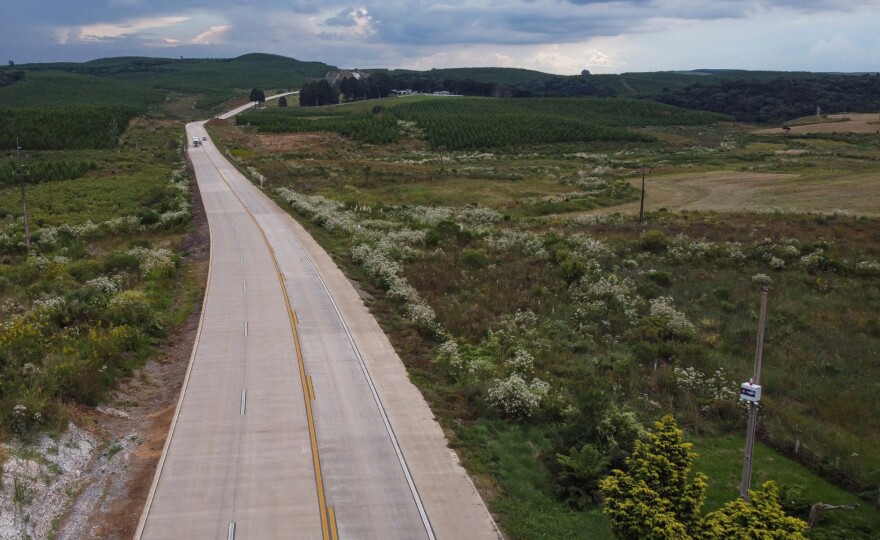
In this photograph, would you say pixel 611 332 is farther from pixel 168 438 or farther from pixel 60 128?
pixel 60 128

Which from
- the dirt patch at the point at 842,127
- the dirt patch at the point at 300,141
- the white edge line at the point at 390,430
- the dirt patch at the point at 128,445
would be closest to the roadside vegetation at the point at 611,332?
the white edge line at the point at 390,430

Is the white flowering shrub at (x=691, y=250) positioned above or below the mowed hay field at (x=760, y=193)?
below

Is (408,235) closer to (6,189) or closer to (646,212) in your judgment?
(646,212)

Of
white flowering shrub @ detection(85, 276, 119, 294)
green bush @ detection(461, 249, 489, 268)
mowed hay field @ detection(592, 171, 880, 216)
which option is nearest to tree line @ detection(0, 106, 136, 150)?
mowed hay field @ detection(592, 171, 880, 216)

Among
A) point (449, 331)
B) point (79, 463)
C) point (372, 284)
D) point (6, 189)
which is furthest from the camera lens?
point (6, 189)

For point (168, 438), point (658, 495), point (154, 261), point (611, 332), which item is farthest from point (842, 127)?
point (168, 438)

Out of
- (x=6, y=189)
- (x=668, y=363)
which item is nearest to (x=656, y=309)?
(x=668, y=363)

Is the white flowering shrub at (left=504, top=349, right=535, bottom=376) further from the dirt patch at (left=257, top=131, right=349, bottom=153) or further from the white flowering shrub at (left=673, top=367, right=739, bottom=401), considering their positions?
the dirt patch at (left=257, top=131, right=349, bottom=153)

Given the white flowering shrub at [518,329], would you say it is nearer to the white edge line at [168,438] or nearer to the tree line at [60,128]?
the white edge line at [168,438]
